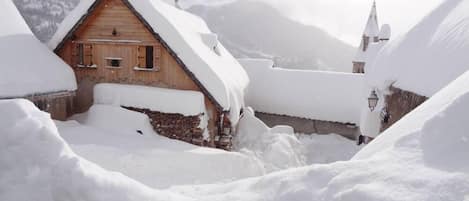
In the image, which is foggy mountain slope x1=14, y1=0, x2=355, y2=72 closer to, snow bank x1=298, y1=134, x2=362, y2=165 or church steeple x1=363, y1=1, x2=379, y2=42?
church steeple x1=363, y1=1, x2=379, y2=42

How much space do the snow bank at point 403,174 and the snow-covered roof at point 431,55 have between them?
10.1ft

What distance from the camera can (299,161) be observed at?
1393 centimetres

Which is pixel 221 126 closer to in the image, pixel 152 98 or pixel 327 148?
pixel 152 98

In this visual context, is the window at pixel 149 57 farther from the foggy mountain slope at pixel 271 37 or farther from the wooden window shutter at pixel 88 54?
the foggy mountain slope at pixel 271 37

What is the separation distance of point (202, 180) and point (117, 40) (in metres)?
6.09

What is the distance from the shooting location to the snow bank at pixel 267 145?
12969 millimetres

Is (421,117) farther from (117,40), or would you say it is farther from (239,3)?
(239,3)

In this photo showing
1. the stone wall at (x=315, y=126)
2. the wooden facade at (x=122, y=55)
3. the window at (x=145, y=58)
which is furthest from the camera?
the stone wall at (x=315, y=126)

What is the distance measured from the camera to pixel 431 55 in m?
7.12

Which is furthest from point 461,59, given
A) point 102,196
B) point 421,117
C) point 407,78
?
point 102,196

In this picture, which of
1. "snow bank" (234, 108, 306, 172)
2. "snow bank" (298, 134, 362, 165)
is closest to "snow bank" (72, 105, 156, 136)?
"snow bank" (234, 108, 306, 172)

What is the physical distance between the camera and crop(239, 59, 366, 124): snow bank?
57.3ft

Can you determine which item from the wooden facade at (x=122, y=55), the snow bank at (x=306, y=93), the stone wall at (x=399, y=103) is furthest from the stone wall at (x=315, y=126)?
the stone wall at (x=399, y=103)

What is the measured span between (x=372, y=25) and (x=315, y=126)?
15132 millimetres
